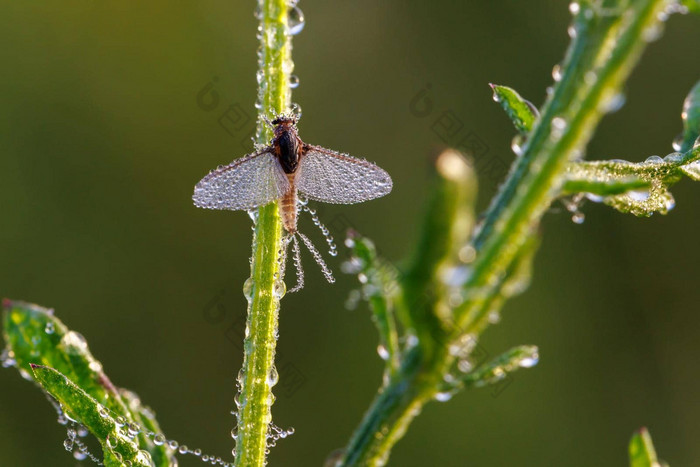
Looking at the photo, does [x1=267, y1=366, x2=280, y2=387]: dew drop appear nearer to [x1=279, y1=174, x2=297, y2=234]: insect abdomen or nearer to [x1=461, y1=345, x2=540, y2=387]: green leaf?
[x1=461, y1=345, x2=540, y2=387]: green leaf

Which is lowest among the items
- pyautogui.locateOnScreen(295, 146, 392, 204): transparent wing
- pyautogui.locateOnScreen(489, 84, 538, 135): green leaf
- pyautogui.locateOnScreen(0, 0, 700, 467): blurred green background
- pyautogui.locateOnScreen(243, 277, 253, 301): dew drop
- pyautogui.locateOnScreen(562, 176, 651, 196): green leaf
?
pyautogui.locateOnScreen(243, 277, 253, 301): dew drop

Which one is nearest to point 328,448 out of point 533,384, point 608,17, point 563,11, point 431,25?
point 533,384

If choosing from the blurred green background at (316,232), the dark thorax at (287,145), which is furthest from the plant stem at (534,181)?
the blurred green background at (316,232)

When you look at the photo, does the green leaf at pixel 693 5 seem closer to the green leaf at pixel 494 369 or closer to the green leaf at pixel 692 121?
the green leaf at pixel 692 121

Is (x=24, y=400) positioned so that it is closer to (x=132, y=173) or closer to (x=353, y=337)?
(x=132, y=173)

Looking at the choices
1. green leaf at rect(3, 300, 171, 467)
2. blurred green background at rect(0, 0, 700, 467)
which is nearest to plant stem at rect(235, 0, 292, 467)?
green leaf at rect(3, 300, 171, 467)

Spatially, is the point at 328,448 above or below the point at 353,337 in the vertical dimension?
below
